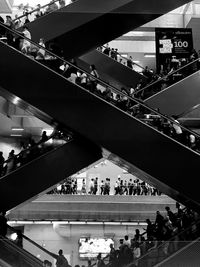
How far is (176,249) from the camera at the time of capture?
27.9ft

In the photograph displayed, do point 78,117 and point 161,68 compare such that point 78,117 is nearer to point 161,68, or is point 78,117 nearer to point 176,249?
point 176,249

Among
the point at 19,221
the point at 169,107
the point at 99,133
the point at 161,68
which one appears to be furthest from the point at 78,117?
the point at 19,221

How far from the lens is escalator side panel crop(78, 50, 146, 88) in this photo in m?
18.6

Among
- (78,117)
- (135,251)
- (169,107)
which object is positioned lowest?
(135,251)

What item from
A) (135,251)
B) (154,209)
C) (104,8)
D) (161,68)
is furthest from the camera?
(154,209)

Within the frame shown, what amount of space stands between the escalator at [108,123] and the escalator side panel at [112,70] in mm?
7764

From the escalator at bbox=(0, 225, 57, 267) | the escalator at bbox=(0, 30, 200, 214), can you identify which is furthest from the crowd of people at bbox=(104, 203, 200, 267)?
the escalator at bbox=(0, 225, 57, 267)

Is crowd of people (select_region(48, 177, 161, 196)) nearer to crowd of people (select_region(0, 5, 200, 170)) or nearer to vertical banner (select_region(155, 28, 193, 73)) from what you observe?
vertical banner (select_region(155, 28, 193, 73))

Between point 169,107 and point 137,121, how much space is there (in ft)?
14.4

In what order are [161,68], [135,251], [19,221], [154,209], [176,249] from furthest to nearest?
1. [19,221]
2. [154,209]
3. [161,68]
4. [135,251]
5. [176,249]

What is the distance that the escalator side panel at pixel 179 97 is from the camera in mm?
14422

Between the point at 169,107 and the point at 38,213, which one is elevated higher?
the point at 169,107

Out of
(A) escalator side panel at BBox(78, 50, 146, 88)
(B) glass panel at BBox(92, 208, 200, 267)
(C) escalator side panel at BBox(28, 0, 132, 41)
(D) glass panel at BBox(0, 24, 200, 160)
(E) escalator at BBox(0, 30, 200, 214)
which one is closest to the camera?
(B) glass panel at BBox(92, 208, 200, 267)

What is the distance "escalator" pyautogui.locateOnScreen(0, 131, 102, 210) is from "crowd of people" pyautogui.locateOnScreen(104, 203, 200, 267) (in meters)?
2.43
